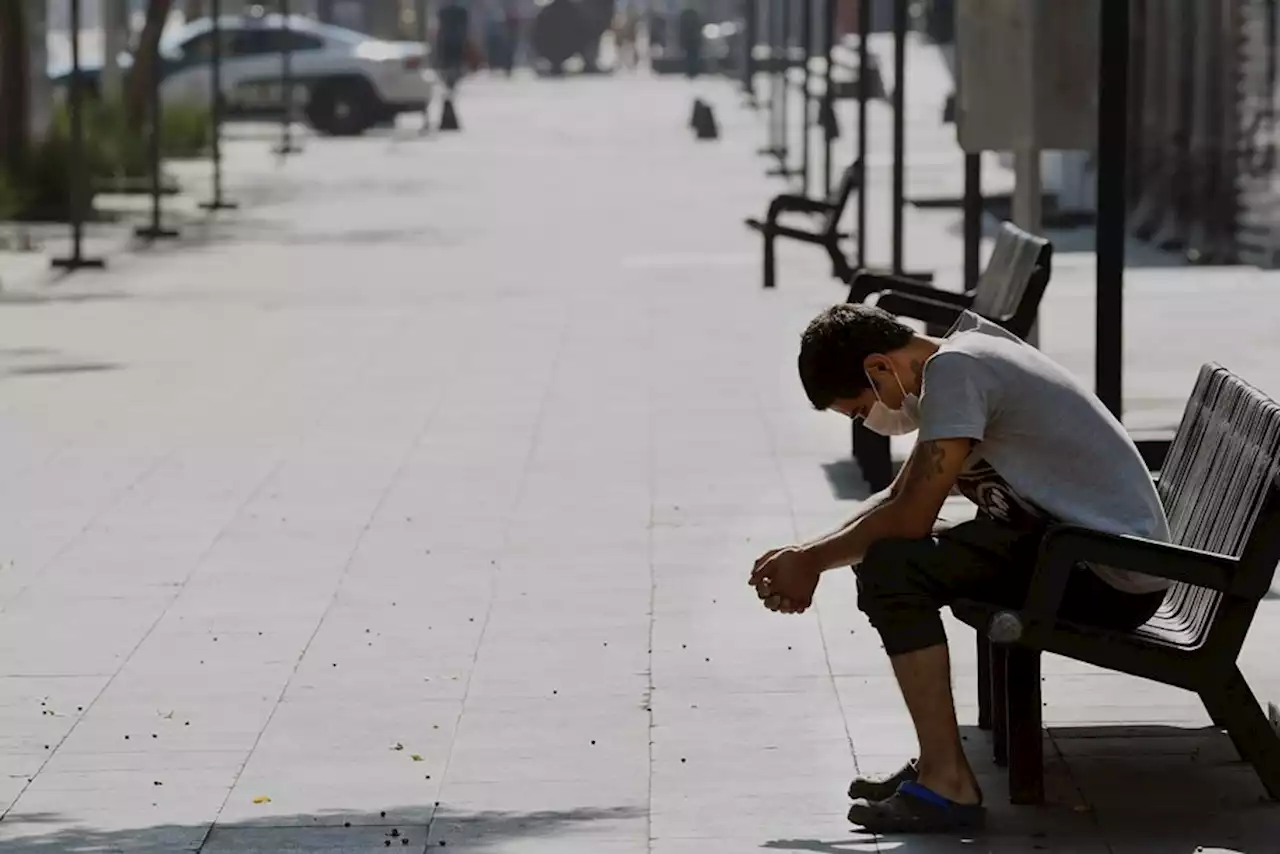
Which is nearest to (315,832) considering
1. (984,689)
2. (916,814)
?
(916,814)

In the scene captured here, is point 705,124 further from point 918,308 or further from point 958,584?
point 958,584

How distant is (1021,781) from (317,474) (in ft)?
17.6

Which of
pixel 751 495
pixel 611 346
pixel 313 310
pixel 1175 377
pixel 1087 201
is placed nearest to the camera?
pixel 751 495

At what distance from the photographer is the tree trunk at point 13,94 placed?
26.7m

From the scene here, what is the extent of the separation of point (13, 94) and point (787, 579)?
21822mm

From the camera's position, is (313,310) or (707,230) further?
(707,230)

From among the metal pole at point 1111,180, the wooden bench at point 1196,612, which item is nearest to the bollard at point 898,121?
the metal pole at point 1111,180

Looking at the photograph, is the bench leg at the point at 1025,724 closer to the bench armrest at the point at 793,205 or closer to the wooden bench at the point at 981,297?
the wooden bench at the point at 981,297

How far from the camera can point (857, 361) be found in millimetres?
6000

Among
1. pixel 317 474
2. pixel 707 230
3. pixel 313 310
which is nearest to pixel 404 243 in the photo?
pixel 707 230

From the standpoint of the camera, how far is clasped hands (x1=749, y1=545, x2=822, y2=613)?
609 cm

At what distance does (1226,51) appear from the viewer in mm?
21344

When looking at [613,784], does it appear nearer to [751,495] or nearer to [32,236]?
[751,495]

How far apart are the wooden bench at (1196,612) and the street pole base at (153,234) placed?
18232 mm
